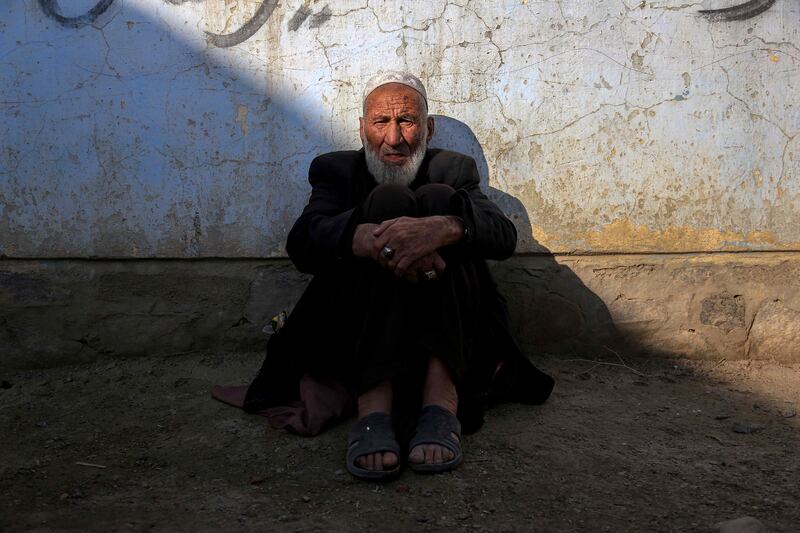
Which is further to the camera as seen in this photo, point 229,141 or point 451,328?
point 229,141

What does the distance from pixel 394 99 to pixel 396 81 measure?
0.32ft

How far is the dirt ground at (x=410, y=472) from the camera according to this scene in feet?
6.42

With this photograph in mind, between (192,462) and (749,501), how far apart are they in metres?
1.64

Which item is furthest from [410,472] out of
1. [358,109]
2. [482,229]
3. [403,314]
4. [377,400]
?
[358,109]

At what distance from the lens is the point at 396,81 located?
110 inches

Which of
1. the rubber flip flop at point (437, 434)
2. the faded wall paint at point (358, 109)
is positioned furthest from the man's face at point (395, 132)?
the rubber flip flop at point (437, 434)

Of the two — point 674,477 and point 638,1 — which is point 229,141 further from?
point 674,477

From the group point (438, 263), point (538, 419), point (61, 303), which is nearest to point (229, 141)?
point (61, 303)

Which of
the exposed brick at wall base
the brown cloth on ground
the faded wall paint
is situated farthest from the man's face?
the brown cloth on ground

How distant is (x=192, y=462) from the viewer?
2.36 metres

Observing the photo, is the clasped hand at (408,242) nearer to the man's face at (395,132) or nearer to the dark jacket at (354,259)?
the dark jacket at (354,259)

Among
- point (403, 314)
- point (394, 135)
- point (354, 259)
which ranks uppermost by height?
point (394, 135)

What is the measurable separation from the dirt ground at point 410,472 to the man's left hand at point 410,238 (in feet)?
2.06

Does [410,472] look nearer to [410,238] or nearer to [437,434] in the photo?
[437,434]
